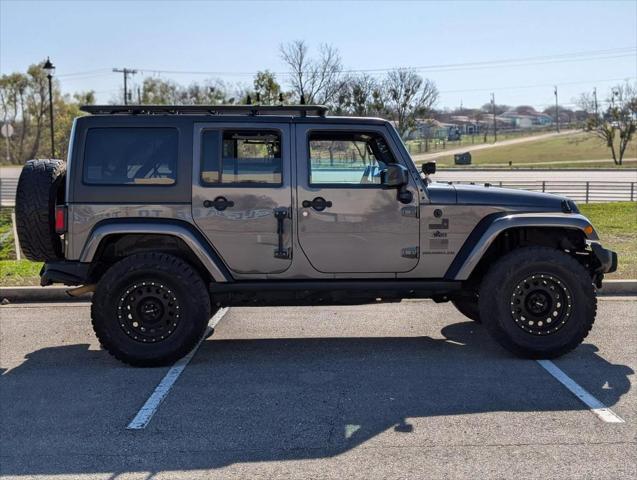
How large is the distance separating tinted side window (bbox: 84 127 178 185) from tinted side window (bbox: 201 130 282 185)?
282 mm

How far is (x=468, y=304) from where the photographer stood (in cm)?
714

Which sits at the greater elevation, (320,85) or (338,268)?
(320,85)

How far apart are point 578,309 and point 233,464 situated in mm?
3371

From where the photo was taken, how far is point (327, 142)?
20.0 ft

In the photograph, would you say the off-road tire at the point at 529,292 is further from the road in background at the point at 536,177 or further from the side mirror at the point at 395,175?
the road in background at the point at 536,177

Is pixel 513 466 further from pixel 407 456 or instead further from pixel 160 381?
pixel 160 381

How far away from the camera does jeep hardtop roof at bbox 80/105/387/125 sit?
6008 mm

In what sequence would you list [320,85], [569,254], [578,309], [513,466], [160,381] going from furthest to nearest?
1. [320,85]
2. [569,254]
3. [578,309]
4. [160,381]
5. [513,466]

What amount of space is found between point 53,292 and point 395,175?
15.5 ft

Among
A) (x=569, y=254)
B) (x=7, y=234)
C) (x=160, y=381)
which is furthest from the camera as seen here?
(x=7, y=234)

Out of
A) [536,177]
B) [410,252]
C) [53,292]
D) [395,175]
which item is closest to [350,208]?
[395,175]

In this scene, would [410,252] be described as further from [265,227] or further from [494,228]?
[265,227]

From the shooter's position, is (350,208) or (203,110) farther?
(203,110)

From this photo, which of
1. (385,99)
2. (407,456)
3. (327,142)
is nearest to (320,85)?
(385,99)
